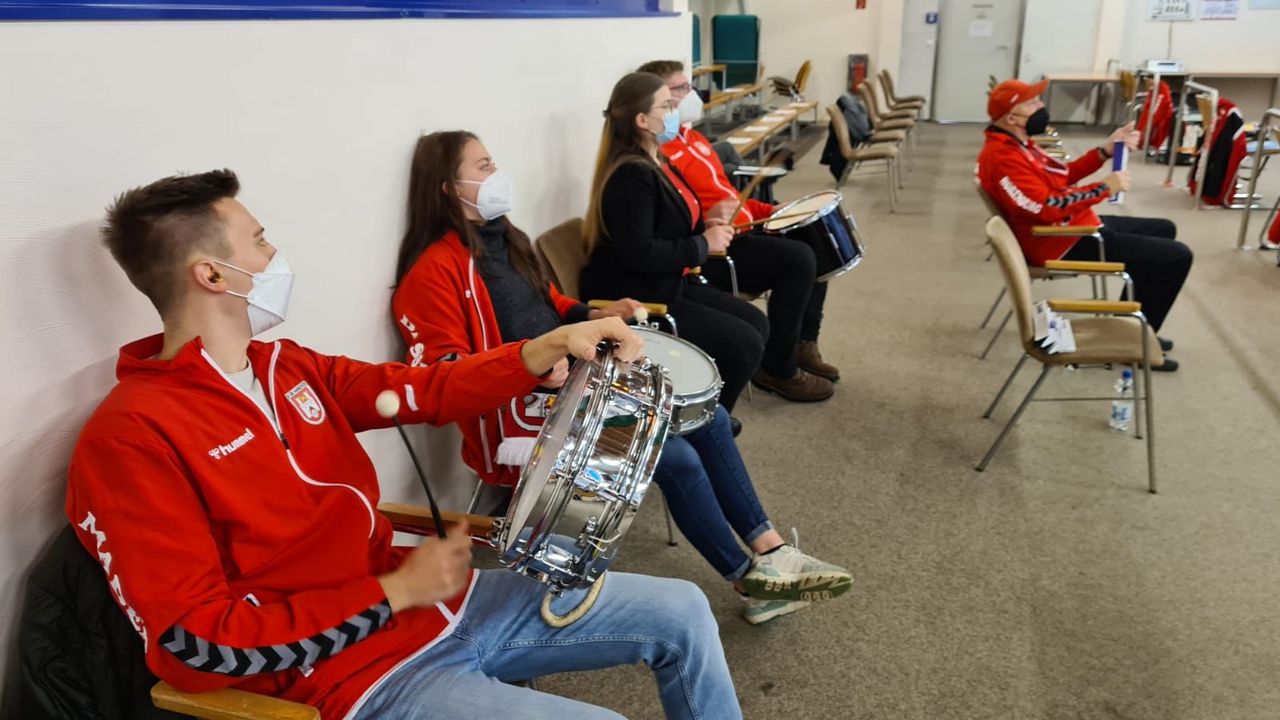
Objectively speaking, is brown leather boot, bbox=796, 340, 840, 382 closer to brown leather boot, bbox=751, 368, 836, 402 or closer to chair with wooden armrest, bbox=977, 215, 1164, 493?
brown leather boot, bbox=751, 368, 836, 402

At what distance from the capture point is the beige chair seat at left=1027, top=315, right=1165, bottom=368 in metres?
2.57

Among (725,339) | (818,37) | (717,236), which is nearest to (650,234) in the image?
(717,236)

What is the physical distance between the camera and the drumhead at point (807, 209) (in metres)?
3.12

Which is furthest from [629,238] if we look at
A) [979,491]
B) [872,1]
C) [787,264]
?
[872,1]

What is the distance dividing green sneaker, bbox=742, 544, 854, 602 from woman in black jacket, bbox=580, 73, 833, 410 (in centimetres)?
75

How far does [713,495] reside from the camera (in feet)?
6.50

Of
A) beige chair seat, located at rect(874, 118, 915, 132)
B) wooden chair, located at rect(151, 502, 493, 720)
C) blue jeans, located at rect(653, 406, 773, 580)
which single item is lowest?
blue jeans, located at rect(653, 406, 773, 580)

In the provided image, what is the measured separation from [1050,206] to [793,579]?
2.17 metres

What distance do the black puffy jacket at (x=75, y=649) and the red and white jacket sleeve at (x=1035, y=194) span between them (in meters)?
3.27

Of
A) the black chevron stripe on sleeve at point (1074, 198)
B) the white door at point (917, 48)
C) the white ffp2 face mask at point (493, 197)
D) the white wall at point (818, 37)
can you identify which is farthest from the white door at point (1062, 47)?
the white ffp2 face mask at point (493, 197)

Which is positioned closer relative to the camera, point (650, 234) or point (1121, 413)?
point (650, 234)

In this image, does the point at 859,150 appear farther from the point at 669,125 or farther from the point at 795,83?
the point at 669,125

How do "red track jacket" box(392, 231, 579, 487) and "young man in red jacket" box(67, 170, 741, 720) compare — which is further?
"red track jacket" box(392, 231, 579, 487)

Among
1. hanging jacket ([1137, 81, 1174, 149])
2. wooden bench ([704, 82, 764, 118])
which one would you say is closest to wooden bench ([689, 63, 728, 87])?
wooden bench ([704, 82, 764, 118])
